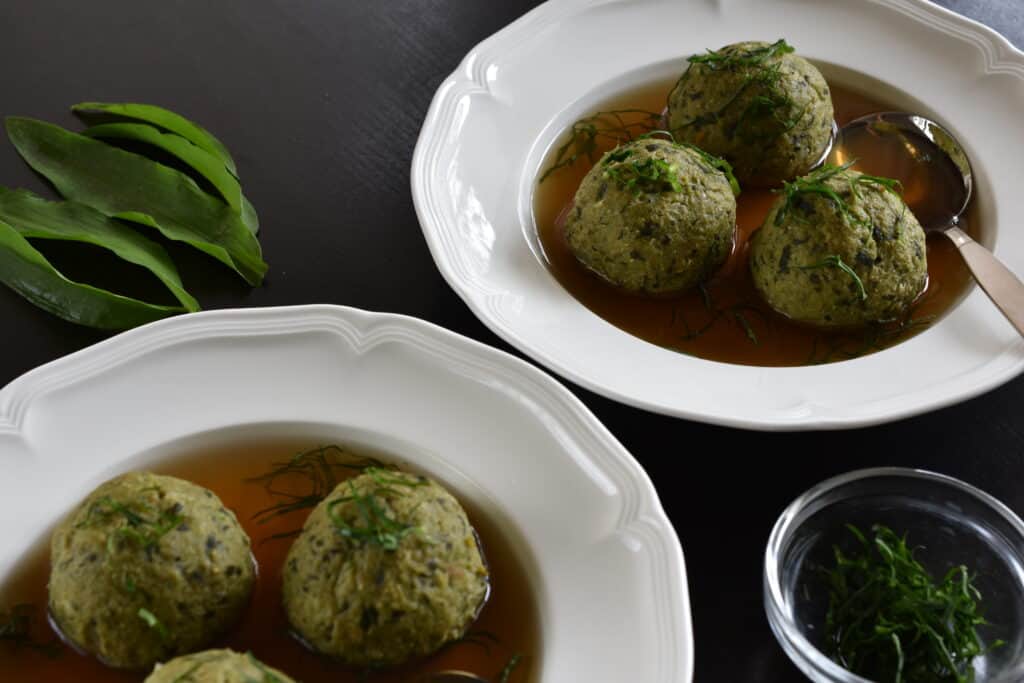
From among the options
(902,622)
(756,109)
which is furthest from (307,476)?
(756,109)

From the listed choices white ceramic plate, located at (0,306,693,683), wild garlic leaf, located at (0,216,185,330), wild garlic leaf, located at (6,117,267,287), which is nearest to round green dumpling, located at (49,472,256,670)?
white ceramic plate, located at (0,306,693,683)

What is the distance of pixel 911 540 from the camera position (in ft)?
5.86

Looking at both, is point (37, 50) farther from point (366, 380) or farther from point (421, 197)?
point (366, 380)

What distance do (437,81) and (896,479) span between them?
1.53 metres

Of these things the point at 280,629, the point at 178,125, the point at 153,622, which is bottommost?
the point at 280,629

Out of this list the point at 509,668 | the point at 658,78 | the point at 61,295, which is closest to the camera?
the point at 509,668

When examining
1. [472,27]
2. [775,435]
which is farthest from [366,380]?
[472,27]

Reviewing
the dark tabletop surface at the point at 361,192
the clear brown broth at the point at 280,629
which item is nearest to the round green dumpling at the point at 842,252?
the dark tabletop surface at the point at 361,192

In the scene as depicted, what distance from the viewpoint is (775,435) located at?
79.1 inches

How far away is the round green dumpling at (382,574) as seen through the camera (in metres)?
1.52

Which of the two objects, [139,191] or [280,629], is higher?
[139,191]

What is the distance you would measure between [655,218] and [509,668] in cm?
88

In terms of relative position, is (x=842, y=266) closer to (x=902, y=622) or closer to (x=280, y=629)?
(x=902, y=622)

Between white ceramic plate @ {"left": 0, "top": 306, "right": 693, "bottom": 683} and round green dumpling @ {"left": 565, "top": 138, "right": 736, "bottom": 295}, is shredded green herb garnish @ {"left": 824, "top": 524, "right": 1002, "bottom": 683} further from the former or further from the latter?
round green dumpling @ {"left": 565, "top": 138, "right": 736, "bottom": 295}
